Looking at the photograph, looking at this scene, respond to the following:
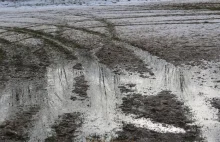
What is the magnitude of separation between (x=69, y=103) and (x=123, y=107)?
3.15 feet

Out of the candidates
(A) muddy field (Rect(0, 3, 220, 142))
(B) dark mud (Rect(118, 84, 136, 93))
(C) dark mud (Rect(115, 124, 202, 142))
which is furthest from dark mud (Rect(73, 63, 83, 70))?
(C) dark mud (Rect(115, 124, 202, 142))

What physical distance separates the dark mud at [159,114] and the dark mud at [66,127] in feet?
2.28

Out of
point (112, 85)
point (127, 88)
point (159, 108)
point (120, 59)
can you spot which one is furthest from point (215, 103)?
point (120, 59)

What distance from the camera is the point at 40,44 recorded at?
1156 cm

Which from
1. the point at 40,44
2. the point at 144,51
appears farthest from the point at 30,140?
the point at 40,44

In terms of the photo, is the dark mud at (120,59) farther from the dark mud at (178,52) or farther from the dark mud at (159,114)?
the dark mud at (159,114)

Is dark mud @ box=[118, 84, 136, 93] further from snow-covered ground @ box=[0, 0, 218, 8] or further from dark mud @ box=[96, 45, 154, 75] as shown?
snow-covered ground @ box=[0, 0, 218, 8]

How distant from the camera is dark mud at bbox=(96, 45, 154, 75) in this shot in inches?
335

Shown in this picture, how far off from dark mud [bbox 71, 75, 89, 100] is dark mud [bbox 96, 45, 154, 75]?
949mm

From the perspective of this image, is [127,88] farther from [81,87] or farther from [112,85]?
[81,87]

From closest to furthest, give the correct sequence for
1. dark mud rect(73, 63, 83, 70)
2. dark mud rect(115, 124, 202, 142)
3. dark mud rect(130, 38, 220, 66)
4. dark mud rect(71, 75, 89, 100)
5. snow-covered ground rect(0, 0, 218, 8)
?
dark mud rect(115, 124, 202, 142), dark mud rect(71, 75, 89, 100), dark mud rect(73, 63, 83, 70), dark mud rect(130, 38, 220, 66), snow-covered ground rect(0, 0, 218, 8)

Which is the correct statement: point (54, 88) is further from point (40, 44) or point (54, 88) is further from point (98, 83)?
point (40, 44)

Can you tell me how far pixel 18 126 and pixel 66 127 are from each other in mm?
736

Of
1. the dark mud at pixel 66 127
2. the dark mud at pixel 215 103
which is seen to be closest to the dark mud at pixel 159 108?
the dark mud at pixel 215 103
